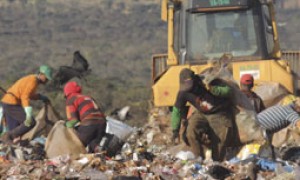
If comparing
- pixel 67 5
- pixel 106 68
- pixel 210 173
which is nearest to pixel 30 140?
pixel 210 173

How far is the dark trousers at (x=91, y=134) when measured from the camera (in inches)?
411

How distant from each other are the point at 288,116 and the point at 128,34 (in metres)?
52.9

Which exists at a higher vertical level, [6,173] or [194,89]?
[194,89]

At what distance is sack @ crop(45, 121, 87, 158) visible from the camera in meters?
10.2

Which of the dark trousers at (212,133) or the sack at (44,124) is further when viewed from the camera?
the sack at (44,124)

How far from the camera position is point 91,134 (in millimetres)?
10477

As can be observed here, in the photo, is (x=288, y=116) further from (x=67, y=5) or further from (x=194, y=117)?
(x=67, y=5)

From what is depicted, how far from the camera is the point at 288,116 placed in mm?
10070

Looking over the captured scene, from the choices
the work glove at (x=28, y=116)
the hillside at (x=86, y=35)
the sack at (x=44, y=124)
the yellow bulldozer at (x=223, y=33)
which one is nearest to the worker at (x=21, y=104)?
the work glove at (x=28, y=116)

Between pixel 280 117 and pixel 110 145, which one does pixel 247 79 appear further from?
pixel 110 145

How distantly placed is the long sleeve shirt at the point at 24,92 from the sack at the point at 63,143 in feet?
5.07

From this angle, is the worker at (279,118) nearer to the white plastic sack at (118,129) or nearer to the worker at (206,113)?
the worker at (206,113)

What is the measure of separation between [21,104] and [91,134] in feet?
6.34

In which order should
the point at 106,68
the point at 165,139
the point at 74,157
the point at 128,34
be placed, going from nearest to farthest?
the point at 74,157 → the point at 165,139 → the point at 106,68 → the point at 128,34
